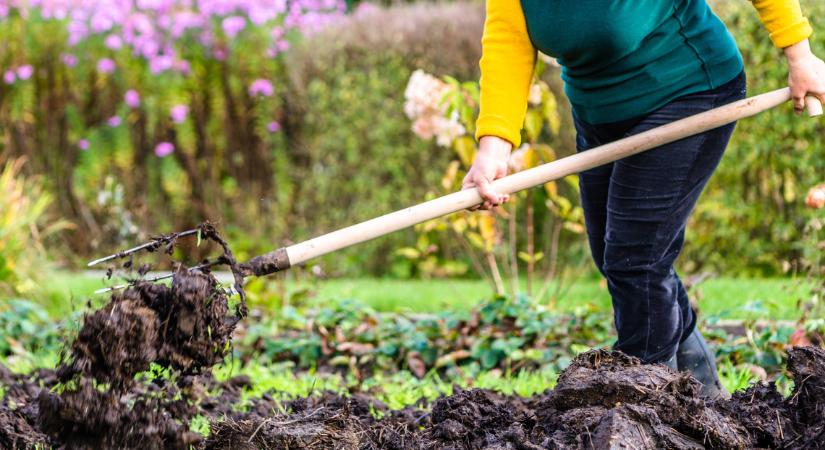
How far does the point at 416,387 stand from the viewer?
371 cm

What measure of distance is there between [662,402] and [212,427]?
43.4 inches

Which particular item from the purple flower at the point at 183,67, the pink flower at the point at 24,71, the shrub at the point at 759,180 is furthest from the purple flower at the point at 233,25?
the shrub at the point at 759,180

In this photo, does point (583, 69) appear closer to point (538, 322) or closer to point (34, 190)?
point (538, 322)

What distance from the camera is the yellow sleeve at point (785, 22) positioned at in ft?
8.31

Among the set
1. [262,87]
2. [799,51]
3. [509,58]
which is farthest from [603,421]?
[262,87]

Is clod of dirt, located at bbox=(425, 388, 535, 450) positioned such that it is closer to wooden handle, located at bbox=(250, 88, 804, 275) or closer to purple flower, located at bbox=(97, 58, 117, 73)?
wooden handle, located at bbox=(250, 88, 804, 275)

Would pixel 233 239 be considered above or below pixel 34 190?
below

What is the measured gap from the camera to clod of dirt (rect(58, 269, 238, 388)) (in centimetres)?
213

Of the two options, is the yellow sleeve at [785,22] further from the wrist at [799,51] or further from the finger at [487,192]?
the finger at [487,192]

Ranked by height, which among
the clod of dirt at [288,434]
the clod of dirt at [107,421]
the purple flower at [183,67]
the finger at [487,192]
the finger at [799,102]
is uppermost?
the purple flower at [183,67]

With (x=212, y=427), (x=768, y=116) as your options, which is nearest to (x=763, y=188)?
(x=768, y=116)

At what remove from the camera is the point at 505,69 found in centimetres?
262

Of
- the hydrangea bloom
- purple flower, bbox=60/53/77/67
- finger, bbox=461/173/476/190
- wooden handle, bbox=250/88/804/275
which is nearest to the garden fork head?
wooden handle, bbox=250/88/804/275

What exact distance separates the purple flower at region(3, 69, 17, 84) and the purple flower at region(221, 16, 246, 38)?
1860 millimetres
